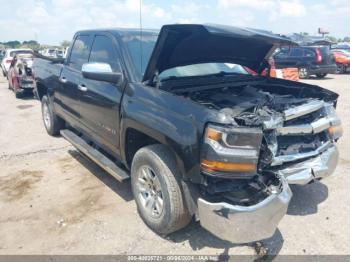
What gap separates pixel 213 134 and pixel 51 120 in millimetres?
4763

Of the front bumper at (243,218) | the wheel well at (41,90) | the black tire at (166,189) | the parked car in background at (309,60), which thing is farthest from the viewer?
the parked car in background at (309,60)

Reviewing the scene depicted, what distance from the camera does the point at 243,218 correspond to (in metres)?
2.66

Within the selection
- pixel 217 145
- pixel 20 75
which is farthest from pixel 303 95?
pixel 20 75

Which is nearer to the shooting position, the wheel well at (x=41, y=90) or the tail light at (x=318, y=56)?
the wheel well at (x=41, y=90)

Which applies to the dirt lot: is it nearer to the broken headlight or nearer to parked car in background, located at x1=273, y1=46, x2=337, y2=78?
the broken headlight

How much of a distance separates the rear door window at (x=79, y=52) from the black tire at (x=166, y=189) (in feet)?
7.45

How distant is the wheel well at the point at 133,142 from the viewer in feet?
12.0

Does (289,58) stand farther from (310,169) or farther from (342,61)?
(310,169)

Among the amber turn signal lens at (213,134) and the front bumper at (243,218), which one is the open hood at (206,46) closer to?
the amber turn signal lens at (213,134)

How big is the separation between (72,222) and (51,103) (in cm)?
318

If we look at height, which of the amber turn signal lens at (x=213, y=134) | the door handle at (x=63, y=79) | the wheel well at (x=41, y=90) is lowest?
the wheel well at (x=41, y=90)

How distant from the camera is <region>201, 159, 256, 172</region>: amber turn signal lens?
2.70 m

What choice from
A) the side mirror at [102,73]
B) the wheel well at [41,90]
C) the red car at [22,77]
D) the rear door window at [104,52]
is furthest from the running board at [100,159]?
the red car at [22,77]

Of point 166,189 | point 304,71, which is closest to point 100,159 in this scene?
point 166,189
